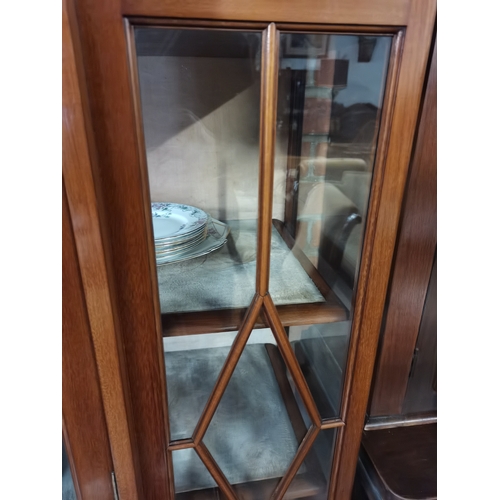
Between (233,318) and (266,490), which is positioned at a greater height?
(233,318)

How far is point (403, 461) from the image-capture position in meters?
0.51

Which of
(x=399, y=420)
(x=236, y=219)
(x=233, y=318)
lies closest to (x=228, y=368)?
(x=233, y=318)

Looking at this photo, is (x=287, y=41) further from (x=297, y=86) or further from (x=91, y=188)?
(x=91, y=188)

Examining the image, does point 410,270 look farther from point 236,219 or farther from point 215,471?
point 215,471

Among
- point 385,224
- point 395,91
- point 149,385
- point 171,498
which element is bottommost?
point 171,498

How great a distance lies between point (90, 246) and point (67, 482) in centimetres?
A: 26

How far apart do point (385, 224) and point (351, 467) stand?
33cm

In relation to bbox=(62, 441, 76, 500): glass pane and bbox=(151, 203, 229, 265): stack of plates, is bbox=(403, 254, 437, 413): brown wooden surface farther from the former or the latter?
bbox=(62, 441, 76, 500): glass pane

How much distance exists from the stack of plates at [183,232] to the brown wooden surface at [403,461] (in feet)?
1.11

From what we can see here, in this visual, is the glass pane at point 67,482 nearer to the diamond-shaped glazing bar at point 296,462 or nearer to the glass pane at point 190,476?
the glass pane at point 190,476

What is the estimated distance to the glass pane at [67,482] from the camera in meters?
0.38
